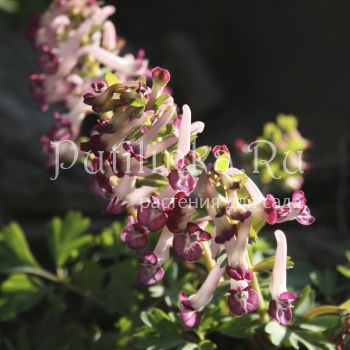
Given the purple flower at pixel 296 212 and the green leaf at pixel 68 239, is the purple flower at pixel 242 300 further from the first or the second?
the green leaf at pixel 68 239

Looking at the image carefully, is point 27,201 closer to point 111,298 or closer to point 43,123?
point 43,123

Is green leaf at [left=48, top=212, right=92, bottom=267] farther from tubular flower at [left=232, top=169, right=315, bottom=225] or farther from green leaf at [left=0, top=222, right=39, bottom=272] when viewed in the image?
tubular flower at [left=232, top=169, right=315, bottom=225]

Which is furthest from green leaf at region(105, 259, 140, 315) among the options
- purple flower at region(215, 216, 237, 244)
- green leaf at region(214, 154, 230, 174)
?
green leaf at region(214, 154, 230, 174)

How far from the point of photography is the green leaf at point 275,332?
2.25 m

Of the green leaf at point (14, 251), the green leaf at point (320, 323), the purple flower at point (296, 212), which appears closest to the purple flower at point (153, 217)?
the purple flower at point (296, 212)

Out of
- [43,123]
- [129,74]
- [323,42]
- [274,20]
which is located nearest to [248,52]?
[274,20]

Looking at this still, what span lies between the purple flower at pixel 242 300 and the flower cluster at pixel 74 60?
3.93ft

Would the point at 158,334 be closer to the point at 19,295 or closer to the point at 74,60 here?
the point at 19,295

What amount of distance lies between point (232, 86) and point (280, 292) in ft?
15.6

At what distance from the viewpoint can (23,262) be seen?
10.9 ft

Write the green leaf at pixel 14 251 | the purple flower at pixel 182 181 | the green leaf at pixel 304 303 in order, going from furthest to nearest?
A: 1. the green leaf at pixel 14 251
2. the green leaf at pixel 304 303
3. the purple flower at pixel 182 181

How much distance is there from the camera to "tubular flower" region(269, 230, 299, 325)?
205 cm

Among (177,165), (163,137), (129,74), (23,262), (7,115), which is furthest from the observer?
(7,115)

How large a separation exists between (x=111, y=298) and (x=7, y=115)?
226 cm
